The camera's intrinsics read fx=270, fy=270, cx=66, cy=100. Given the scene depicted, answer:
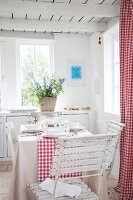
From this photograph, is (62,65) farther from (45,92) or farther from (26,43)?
(45,92)

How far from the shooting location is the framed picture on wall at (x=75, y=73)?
523 cm

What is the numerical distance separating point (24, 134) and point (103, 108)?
198 centimetres

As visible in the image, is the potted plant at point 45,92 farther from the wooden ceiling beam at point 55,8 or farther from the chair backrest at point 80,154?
the chair backrest at point 80,154

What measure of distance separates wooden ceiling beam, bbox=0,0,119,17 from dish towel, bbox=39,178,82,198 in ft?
6.92

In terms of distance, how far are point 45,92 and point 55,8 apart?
1466 millimetres

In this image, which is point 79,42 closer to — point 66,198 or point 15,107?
point 15,107

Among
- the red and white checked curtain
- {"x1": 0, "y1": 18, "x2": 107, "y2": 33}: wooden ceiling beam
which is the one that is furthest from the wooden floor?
{"x1": 0, "y1": 18, "x2": 107, "y2": 33}: wooden ceiling beam

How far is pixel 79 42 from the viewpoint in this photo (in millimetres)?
5281

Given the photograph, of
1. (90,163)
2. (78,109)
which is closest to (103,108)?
(78,109)

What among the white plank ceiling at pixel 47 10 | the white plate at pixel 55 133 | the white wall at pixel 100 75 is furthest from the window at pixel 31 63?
the white plate at pixel 55 133

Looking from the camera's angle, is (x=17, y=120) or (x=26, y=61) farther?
(x=26, y=61)

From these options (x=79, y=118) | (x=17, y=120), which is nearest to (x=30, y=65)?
(x=17, y=120)

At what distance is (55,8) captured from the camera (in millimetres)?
3473

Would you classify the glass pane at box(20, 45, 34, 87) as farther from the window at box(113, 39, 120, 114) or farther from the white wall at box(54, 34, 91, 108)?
the window at box(113, 39, 120, 114)
